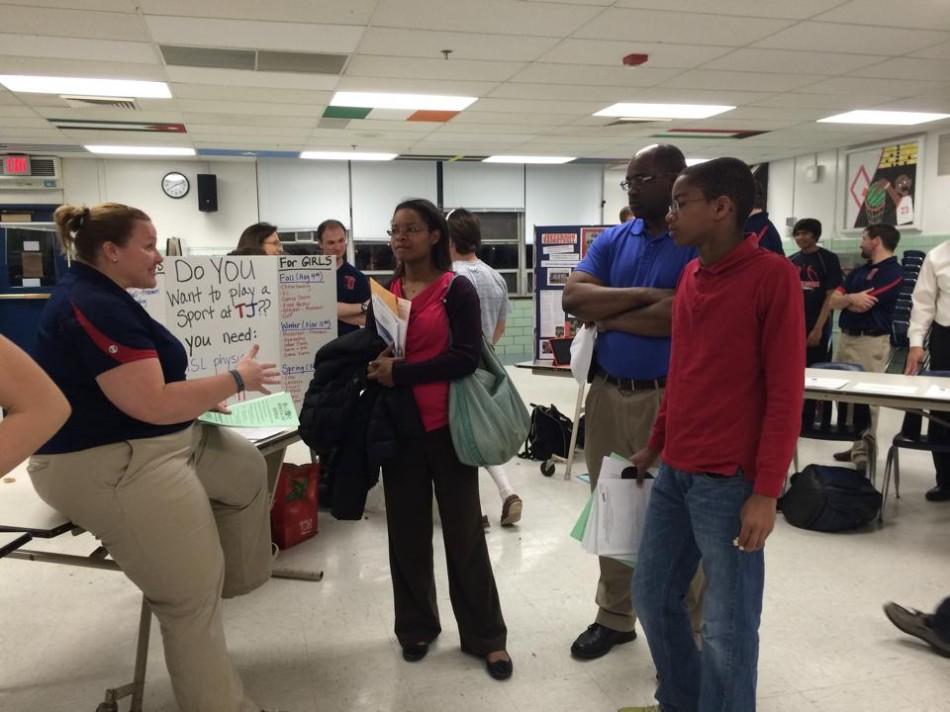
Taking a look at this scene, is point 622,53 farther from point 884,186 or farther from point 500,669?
point 884,186

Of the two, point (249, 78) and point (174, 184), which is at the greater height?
point (249, 78)

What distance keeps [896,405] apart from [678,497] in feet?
7.24

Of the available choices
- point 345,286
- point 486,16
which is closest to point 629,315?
point 345,286

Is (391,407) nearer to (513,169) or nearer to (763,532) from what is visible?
(763,532)

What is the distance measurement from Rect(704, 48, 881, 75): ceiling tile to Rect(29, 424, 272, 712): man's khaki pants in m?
4.69

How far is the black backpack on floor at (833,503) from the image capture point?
3578mm

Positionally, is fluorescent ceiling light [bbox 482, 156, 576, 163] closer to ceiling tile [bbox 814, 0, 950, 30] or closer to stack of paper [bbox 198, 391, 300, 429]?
ceiling tile [bbox 814, 0, 950, 30]

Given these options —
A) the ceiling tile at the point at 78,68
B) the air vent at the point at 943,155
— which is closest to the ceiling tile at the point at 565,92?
the ceiling tile at the point at 78,68

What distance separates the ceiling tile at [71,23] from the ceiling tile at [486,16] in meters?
1.46

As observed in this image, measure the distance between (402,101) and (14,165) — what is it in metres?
5.87

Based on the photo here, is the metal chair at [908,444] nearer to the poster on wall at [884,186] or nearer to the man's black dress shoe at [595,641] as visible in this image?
the man's black dress shoe at [595,641]

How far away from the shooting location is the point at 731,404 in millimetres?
1601

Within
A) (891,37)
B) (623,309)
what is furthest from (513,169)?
(623,309)

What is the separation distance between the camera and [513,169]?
10633mm
